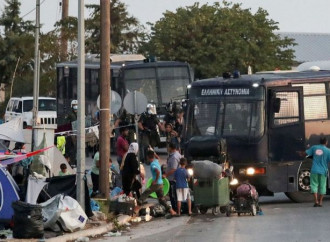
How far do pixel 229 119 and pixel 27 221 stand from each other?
821 centimetres

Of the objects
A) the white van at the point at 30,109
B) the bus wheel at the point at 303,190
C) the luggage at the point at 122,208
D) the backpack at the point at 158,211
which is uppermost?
the white van at the point at 30,109

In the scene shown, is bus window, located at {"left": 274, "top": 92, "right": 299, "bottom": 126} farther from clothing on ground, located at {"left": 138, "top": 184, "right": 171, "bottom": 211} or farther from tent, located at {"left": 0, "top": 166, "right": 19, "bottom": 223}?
tent, located at {"left": 0, "top": 166, "right": 19, "bottom": 223}

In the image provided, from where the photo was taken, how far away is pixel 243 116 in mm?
26609

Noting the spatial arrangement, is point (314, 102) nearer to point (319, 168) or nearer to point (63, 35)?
point (319, 168)

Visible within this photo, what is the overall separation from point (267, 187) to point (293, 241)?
6.88 metres

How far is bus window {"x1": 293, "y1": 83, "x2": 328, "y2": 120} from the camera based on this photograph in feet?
89.6

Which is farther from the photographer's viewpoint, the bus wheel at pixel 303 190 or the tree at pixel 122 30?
the tree at pixel 122 30

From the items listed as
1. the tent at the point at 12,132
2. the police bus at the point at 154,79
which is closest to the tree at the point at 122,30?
the police bus at the point at 154,79

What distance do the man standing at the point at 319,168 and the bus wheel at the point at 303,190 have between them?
42.3 inches

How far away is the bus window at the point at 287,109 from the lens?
26.8 meters

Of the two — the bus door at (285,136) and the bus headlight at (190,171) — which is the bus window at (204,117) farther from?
the bus headlight at (190,171)

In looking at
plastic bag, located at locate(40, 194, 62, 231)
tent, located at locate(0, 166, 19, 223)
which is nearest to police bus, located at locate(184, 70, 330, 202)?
plastic bag, located at locate(40, 194, 62, 231)

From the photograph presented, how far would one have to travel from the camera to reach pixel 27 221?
19.6 metres

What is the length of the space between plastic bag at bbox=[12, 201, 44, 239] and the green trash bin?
559 centimetres
